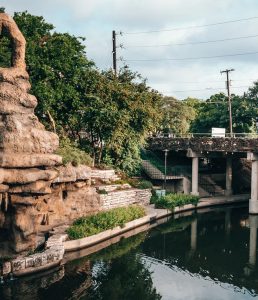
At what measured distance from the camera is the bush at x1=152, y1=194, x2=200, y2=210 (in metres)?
37.8

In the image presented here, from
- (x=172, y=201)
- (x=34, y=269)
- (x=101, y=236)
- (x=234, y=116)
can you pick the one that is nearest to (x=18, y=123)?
(x=34, y=269)

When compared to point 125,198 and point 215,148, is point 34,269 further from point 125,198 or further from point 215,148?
point 215,148

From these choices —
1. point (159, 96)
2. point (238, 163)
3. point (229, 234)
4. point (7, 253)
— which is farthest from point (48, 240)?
point (238, 163)

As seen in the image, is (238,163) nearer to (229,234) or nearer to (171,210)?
(171,210)

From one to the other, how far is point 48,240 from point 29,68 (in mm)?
12263

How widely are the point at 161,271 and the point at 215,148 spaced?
21.2 metres

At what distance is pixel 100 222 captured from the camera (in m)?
27.7

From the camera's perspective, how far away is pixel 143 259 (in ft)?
82.6

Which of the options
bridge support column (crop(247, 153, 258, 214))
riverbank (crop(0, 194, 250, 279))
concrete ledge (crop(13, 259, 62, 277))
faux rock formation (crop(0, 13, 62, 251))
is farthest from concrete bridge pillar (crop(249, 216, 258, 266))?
faux rock formation (crop(0, 13, 62, 251))

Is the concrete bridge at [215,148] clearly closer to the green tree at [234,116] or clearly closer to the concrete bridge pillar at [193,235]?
the concrete bridge pillar at [193,235]

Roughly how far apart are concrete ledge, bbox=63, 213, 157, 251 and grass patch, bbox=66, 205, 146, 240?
0.85ft

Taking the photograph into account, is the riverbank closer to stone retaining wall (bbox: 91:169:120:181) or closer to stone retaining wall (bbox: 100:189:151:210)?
stone retaining wall (bbox: 100:189:151:210)

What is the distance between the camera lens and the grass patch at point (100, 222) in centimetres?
2577

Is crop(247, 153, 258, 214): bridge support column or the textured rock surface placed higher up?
the textured rock surface
